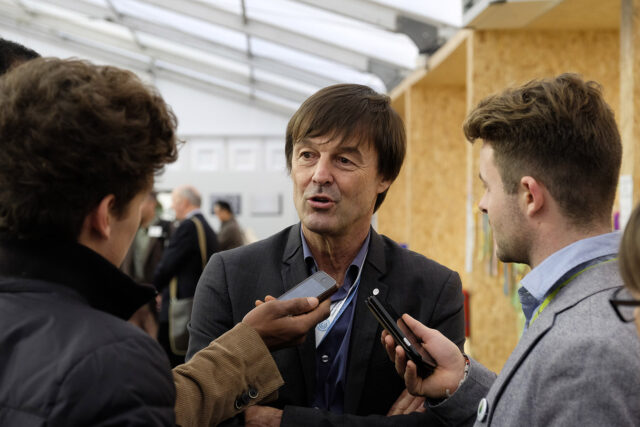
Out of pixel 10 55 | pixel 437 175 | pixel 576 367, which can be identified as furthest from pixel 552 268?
pixel 437 175

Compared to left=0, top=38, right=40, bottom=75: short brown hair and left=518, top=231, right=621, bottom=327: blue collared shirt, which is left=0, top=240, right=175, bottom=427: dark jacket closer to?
left=518, top=231, right=621, bottom=327: blue collared shirt

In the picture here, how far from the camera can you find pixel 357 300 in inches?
85.4

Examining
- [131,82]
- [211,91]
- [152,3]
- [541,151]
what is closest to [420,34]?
[152,3]

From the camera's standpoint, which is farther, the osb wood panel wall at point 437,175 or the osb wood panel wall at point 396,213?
the osb wood panel wall at point 396,213

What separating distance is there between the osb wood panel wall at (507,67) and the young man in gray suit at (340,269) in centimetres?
350

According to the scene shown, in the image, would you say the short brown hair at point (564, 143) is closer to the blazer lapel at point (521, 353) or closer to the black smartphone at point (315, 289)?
the blazer lapel at point (521, 353)

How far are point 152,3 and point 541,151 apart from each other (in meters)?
8.83

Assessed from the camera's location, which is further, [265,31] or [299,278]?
[265,31]

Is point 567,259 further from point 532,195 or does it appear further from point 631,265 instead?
point 631,265

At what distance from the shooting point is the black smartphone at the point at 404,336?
72.4 inches

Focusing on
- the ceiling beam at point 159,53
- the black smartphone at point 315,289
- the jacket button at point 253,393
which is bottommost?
the jacket button at point 253,393

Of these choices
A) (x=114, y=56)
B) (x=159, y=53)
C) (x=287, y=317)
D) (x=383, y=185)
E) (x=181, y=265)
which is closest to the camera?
(x=287, y=317)

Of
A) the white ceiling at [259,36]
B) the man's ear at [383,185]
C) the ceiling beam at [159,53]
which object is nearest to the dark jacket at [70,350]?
the man's ear at [383,185]

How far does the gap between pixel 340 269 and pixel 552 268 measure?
2.71 feet
